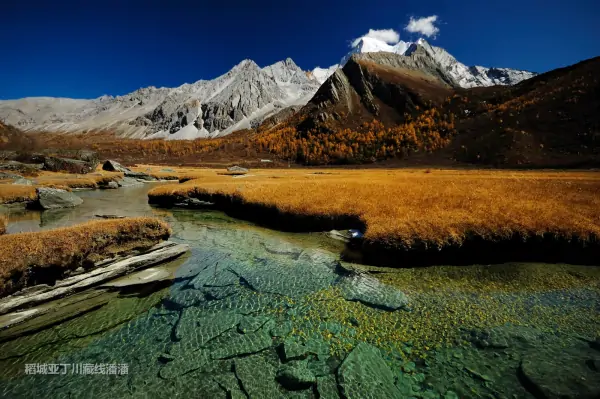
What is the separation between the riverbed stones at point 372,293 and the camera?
1217 centimetres

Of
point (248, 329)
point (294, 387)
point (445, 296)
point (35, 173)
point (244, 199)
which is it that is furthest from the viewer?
point (35, 173)

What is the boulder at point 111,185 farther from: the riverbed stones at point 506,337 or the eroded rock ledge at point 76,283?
the riverbed stones at point 506,337

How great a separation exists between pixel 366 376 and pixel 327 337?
2.08 m

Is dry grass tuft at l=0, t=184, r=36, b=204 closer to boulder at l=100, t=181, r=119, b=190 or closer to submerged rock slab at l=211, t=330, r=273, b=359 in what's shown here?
boulder at l=100, t=181, r=119, b=190

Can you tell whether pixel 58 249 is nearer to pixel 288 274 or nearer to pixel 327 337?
pixel 288 274

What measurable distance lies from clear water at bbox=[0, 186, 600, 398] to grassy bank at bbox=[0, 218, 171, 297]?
1.76 m

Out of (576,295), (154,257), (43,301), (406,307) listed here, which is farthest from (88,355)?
(576,295)

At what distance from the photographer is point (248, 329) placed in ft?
35.3

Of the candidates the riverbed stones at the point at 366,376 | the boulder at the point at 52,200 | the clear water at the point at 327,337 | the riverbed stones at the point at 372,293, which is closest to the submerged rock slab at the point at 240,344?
the clear water at the point at 327,337

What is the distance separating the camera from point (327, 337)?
1020 cm

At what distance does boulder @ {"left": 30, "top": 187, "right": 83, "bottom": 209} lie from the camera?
1280 inches

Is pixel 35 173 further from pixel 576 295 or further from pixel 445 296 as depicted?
pixel 576 295

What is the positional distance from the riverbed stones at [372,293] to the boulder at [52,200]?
3780 cm

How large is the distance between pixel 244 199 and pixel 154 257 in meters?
15.7
